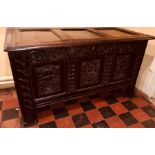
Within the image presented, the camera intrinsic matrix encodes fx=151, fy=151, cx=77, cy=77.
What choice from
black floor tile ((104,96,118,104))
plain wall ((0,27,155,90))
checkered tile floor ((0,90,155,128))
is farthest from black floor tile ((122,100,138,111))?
plain wall ((0,27,155,90))

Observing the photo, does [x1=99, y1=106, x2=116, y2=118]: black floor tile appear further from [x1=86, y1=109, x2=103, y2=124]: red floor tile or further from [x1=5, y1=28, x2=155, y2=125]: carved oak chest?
[x1=5, y1=28, x2=155, y2=125]: carved oak chest

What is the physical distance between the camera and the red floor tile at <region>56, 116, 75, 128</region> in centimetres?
134

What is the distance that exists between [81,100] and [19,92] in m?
0.74

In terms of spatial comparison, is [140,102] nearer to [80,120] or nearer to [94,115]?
[94,115]

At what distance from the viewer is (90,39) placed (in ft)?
3.79

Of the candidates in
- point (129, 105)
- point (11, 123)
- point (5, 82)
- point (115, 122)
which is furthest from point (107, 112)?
point (5, 82)

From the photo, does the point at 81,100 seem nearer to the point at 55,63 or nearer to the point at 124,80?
the point at 124,80

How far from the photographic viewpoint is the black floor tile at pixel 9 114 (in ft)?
4.56

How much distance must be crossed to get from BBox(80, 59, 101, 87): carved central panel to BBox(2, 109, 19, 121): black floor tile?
0.69m

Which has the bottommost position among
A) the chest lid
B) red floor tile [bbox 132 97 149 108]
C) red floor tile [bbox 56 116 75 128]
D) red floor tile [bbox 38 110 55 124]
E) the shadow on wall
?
red floor tile [bbox 38 110 55 124]

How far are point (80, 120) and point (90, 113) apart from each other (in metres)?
0.14

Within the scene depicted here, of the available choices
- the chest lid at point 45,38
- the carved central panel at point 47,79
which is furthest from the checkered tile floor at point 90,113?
the chest lid at point 45,38

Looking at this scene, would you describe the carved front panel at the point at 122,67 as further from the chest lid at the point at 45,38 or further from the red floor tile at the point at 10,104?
the red floor tile at the point at 10,104
